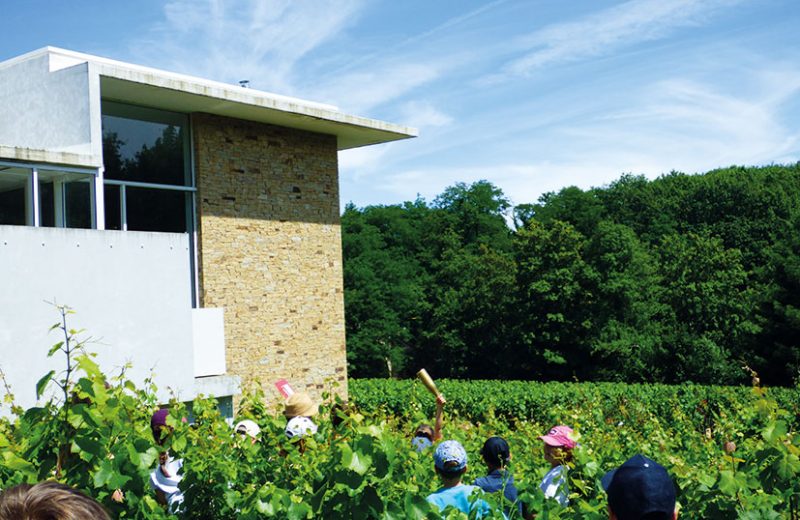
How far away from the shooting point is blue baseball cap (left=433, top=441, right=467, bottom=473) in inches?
188

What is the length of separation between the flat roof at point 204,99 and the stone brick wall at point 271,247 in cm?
48

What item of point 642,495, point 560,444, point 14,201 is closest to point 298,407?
point 560,444

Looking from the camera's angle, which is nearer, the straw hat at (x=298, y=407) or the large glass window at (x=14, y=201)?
the straw hat at (x=298, y=407)

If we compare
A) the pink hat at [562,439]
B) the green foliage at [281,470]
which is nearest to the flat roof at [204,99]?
the green foliage at [281,470]

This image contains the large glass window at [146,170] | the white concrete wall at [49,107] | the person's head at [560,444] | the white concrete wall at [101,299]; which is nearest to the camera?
the person's head at [560,444]

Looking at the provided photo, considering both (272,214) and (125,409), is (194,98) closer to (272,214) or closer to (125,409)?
(272,214)

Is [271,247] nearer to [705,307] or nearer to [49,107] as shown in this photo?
[49,107]

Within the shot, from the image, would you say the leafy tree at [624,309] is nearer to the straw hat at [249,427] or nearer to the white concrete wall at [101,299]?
the white concrete wall at [101,299]

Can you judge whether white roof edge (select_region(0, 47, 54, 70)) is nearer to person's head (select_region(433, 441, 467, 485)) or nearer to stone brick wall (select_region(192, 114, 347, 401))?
stone brick wall (select_region(192, 114, 347, 401))

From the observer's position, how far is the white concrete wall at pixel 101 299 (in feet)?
A: 34.8

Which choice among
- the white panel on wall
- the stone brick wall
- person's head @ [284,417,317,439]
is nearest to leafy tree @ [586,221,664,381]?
the stone brick wall

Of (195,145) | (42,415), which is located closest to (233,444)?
(42,415)

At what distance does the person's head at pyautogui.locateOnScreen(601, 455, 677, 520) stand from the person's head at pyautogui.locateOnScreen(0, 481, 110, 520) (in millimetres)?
2111

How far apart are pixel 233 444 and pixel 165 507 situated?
2.32 feet
